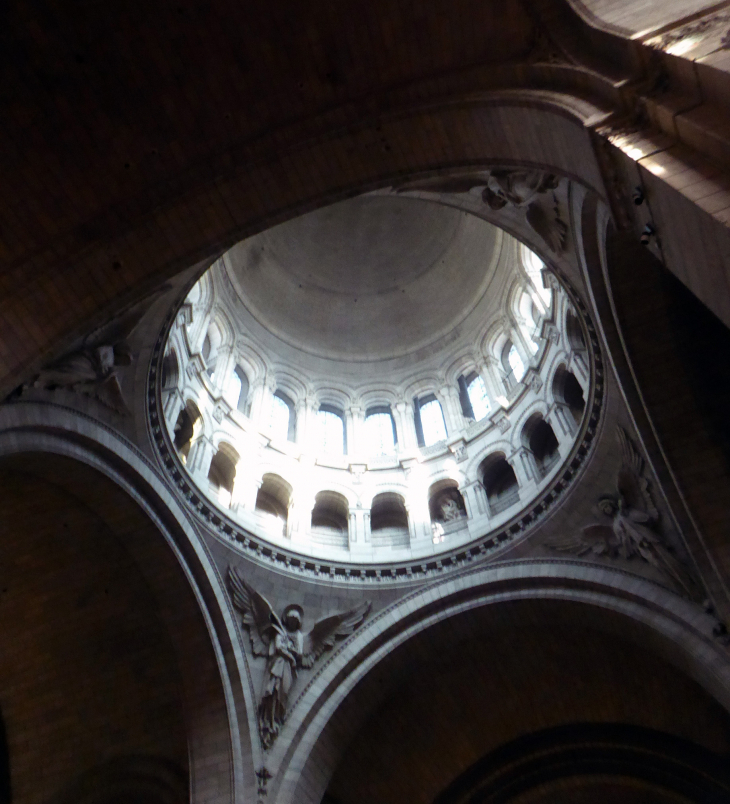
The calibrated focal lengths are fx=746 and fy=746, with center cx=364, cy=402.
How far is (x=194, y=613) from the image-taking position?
1377 cm

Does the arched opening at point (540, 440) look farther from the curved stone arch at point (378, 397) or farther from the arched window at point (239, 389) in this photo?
the arched window at point (239, 389)

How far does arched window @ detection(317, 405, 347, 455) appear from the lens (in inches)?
780

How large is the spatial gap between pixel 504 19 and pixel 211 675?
11.5 meters

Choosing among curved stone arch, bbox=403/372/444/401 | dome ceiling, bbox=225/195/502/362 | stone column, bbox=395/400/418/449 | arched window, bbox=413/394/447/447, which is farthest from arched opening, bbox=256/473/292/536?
dome ceiling, bbox=225/195/502/362

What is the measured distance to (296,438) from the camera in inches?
762

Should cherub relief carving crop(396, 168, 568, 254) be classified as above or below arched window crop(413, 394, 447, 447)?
below

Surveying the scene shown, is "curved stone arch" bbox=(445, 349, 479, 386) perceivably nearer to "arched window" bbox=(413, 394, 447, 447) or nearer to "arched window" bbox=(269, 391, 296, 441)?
"arched window" bbox=(413, 394, 447, 447)

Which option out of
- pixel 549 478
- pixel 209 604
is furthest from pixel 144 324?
pixel 549 478

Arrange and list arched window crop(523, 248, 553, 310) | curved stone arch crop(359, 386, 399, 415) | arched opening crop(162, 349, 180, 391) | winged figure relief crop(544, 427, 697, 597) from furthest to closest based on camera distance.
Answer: curved stone arch crop(359, 386, 399, 415) → arched window crop(523, 248, 553, 310) → arched opening crop(162, 349, 180, 391) → winged figure relief crop(544, 427, 697, 597)

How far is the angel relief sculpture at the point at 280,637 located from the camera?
13672 mm

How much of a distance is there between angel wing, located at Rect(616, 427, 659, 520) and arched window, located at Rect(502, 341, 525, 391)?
4.64 meters

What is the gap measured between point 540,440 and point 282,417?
6782 millimetres

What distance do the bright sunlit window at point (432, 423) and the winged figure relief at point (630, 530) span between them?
6064mm

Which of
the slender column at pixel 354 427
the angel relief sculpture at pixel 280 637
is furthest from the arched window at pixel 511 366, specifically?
the angel relief sculpture at pixel 280 637
